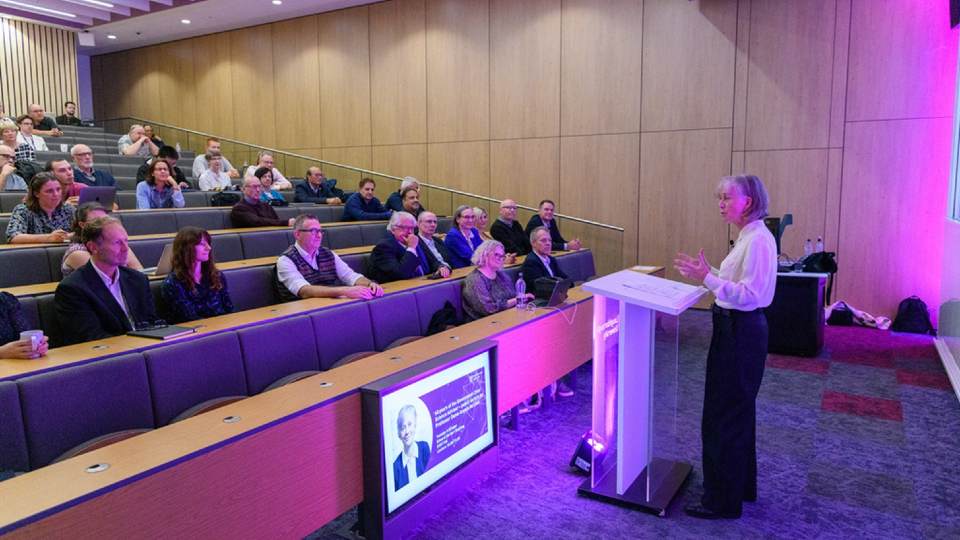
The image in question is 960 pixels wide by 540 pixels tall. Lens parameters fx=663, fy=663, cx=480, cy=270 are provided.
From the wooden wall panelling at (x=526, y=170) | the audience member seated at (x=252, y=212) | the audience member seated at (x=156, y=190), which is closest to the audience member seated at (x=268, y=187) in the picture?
the audience member seated at (x=252, y=212)

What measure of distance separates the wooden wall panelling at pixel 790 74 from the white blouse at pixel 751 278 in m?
4.91

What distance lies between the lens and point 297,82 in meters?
10.4

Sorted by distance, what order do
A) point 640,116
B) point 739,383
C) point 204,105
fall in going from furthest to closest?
point 204,105, point 640,116, point 739,383

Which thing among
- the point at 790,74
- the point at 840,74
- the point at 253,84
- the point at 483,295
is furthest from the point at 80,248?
the point at 253,84

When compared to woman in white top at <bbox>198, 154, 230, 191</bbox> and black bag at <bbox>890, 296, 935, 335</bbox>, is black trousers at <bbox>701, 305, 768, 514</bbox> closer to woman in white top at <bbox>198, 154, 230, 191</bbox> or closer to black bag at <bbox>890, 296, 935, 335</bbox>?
black bag at <bbox>890, 296, 935, 335</bbox>

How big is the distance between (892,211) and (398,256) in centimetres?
508

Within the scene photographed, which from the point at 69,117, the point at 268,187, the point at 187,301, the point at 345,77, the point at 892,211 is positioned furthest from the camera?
the point at 69,117

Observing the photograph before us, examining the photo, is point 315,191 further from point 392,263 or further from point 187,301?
point 187,301

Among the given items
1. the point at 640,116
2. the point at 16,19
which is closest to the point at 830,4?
the point at 640,116

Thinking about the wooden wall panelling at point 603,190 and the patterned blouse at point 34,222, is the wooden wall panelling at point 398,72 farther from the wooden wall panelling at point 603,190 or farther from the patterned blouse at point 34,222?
the patterned blouse at point 34,222

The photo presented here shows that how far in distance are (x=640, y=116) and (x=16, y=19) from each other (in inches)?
395

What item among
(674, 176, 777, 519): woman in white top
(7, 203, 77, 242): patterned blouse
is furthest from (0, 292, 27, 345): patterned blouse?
(674, 176, 777, 519): woman in white top

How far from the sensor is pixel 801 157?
6.93 metres

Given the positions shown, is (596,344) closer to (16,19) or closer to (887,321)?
(887,321)
